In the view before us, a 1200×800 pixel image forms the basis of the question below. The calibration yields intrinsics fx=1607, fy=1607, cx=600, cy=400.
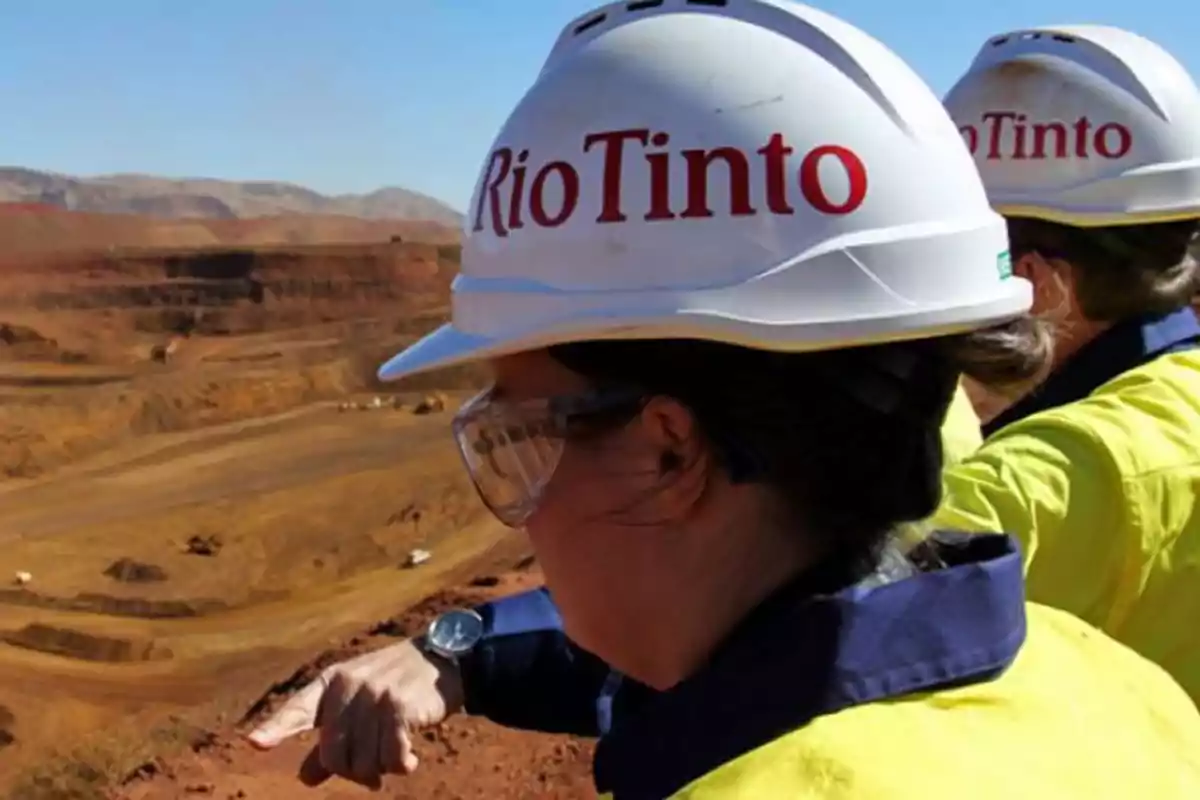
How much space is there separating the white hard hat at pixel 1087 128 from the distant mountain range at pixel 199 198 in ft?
331

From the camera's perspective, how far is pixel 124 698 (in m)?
15.0

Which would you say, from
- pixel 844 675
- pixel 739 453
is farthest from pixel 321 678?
pixel 844 675

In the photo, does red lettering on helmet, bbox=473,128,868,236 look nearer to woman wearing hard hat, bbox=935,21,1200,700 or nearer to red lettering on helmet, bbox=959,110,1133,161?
woman wearing hard hat, bbox=935,21,1200,700

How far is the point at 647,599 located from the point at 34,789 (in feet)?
→ 37.1

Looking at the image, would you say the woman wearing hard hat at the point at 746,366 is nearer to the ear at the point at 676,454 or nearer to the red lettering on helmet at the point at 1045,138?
the ear at the point at 676,454

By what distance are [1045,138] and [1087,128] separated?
0.30 feet

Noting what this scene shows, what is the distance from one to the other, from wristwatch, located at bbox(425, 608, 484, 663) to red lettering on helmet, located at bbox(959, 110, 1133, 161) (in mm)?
1749

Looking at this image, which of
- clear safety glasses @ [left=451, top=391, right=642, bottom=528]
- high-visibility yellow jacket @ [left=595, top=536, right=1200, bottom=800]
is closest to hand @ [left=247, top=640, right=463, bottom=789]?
clear safety glasses @ [left=451, top=391, right=642, bottom=528]

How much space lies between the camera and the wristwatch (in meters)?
2.29

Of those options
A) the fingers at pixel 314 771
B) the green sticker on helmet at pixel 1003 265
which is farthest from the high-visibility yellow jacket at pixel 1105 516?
the fingers at pixel 314 771

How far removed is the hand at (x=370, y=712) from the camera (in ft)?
6.70

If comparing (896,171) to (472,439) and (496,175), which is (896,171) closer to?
(496,175)

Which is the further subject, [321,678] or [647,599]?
[321,678]

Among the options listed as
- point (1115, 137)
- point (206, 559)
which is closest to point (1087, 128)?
point (1115, 137)
